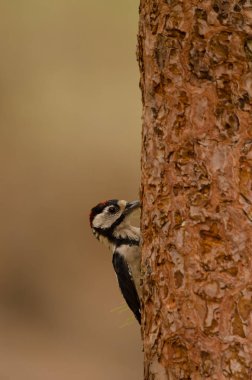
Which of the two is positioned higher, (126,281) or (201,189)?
(201,189)

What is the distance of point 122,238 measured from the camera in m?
5.35

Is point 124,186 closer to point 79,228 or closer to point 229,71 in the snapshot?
point 79,228

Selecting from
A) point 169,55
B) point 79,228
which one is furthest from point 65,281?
point 169,55

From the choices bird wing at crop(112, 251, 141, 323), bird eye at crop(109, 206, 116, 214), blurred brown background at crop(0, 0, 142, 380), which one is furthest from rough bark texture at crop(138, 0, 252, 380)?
blurred brown background at crop(0, 0, 142, 380)

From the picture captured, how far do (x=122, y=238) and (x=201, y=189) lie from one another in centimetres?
184

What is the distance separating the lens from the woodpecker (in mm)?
5199

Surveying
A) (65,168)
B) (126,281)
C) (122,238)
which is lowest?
(65,168)

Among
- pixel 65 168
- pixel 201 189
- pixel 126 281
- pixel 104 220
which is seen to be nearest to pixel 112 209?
pixel 104 220

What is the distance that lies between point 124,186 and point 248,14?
9.28 m

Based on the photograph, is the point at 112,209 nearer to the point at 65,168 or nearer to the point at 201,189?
the point at 201,189

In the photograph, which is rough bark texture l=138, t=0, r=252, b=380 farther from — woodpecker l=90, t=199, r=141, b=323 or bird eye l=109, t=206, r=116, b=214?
bird eye l=109, t=206, r=116, b=214

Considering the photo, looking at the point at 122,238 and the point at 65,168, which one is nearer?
the point at 122,238

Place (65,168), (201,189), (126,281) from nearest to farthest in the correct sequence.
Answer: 1. (201,189)
2. (126,281)
3. (65,168)

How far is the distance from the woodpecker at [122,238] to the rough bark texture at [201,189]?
1488 mm
